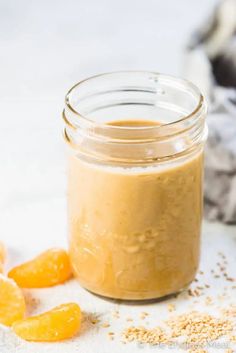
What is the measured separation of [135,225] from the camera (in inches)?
86.5

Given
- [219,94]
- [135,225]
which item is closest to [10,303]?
[135,225]

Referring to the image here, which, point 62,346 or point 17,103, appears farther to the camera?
point 17,103

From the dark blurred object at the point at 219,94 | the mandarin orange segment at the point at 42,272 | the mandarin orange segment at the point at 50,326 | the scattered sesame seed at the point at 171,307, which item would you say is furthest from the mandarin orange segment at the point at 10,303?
the dark blurred object at the point at 219,94

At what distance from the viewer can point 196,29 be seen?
3.18 m

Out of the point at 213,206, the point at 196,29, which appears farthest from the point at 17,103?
the point at 213,206

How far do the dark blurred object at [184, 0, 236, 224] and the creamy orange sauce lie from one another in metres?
0.37

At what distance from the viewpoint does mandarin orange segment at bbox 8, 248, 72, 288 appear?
7.85 ft

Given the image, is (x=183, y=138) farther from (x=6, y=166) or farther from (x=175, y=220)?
(x=6, y=166)

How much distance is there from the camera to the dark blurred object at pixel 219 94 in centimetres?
264

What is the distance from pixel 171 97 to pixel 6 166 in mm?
840

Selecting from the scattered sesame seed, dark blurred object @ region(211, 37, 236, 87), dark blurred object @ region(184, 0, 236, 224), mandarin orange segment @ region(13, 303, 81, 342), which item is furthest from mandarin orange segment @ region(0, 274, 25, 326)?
dark blurred object @ region(211, 37, 236, 87)

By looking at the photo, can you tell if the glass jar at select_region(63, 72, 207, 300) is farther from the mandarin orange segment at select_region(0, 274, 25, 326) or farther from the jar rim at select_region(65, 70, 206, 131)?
the mandarin orange segment at select_region(0, 274, 25, 326)

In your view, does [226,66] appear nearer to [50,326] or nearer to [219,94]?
[219,94]

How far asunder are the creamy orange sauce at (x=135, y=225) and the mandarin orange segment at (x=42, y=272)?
0.08 meters
